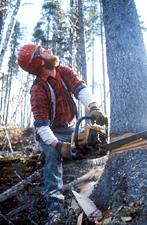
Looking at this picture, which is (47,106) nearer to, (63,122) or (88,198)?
(63,122)

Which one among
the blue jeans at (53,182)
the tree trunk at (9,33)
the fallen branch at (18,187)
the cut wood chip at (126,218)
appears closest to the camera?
the cut wood chip at (126,218)

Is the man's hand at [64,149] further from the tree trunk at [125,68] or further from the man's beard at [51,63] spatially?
the man's beard at [51,63]

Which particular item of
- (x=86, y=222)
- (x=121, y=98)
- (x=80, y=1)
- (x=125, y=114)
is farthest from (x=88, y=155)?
(x=80, y=1)

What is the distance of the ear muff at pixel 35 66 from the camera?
8.06ft

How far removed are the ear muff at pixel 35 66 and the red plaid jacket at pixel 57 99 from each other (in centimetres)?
10

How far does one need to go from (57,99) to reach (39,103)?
1.05ft

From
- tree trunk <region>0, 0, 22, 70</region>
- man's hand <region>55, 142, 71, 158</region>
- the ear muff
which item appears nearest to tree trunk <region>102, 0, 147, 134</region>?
man's hand <region>55, 142, 71, 158</region>

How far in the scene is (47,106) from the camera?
243cm

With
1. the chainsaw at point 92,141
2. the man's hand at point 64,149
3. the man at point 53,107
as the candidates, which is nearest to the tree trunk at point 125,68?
the man at point 53,107

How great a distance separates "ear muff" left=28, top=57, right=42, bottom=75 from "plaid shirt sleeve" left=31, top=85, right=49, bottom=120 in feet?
1.07

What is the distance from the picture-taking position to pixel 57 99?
2.55 m

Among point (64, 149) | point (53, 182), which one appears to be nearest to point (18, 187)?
point (53, 182)

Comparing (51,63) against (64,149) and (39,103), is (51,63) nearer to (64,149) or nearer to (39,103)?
(39,103)

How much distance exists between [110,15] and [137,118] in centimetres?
160
